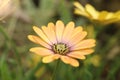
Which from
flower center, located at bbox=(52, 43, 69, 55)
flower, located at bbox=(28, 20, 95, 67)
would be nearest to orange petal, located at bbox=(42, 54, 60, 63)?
flower, located at bbox=(28, 20, 95, 67)

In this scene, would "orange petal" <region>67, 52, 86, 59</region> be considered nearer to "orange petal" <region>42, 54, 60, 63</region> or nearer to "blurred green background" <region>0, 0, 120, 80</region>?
"orange petal" <region>42, 54, 60, 63</region>

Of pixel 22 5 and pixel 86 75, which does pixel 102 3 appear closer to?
pixel 22 5

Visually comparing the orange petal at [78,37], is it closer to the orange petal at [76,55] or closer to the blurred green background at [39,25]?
the orange petal at [76,55]

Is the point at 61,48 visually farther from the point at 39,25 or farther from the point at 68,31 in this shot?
the point at 39,25

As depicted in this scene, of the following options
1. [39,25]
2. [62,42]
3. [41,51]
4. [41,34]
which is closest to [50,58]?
[41,51]

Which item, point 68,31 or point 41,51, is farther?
point 68,31

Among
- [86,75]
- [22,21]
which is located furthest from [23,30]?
[86,75]

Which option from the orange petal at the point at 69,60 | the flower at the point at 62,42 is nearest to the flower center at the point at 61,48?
the flower at the point at 62,42
